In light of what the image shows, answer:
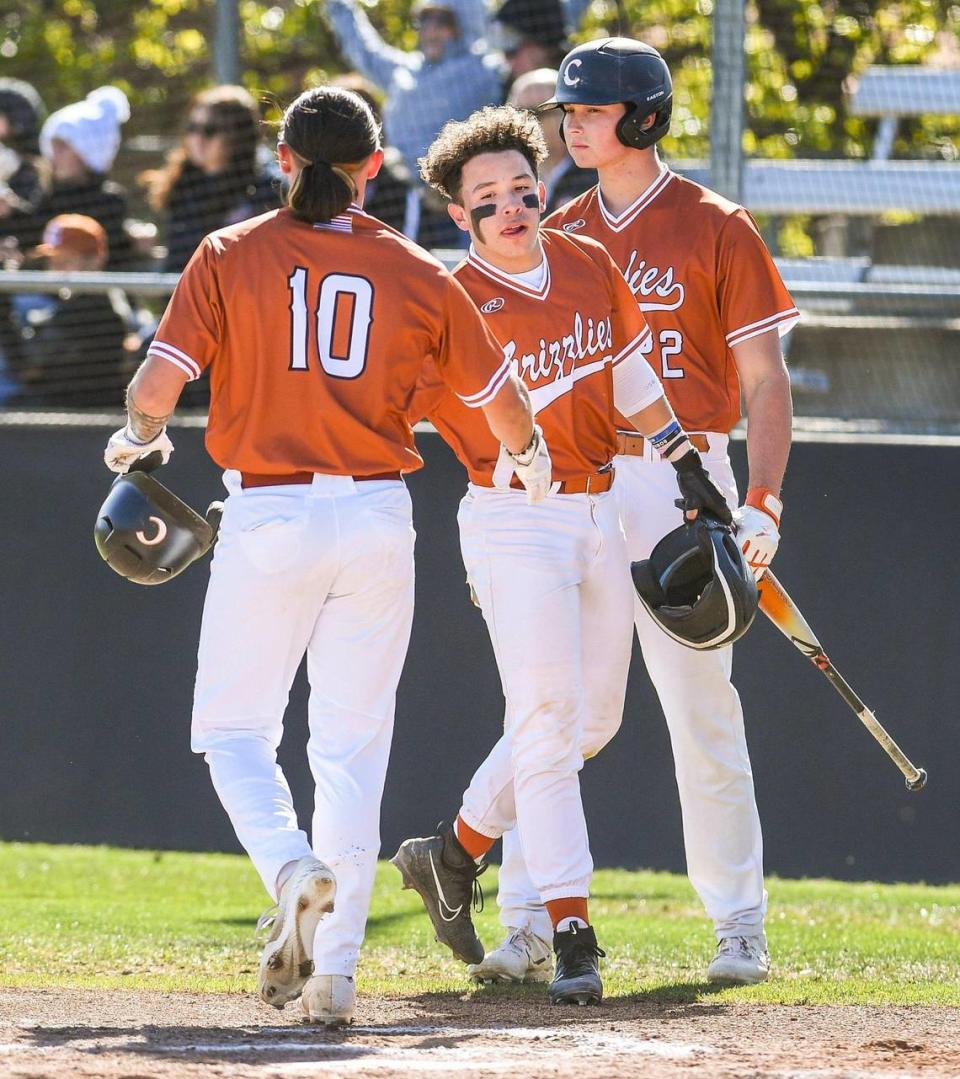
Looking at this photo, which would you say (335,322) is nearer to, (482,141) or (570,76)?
(482,141)

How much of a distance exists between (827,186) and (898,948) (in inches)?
145

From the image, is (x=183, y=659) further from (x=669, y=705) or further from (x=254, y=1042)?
(x=254, y=1042)

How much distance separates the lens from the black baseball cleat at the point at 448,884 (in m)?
5.16

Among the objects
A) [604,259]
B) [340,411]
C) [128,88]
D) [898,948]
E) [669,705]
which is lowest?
[898,948]

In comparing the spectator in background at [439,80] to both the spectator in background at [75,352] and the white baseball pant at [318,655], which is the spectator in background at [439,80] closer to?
the spectator in background at [75,352]

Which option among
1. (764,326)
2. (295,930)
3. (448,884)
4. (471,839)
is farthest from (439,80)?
(295,930)

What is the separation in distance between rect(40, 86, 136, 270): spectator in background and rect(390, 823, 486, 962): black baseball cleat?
14.4 feet

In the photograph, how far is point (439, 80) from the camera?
8.67 meters

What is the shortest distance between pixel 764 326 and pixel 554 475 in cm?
80

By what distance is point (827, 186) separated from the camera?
802 centimetres

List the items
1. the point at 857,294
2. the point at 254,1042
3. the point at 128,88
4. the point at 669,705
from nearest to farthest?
1. the point at 254,1042
2. the point at 669,705
3. the point at 857,294
4. the point at 128,88

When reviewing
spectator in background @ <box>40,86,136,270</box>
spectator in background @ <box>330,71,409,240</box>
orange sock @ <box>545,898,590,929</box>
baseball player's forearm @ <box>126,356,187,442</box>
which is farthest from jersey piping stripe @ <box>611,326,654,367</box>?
spectator in background @ <box>40,86,136,270</box>

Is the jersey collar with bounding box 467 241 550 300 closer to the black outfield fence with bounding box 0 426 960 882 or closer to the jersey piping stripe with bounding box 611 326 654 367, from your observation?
the jersey piping stripe with bounding box 611 326 654 367

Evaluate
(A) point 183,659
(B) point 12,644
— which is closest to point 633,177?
(A) point 183,659
